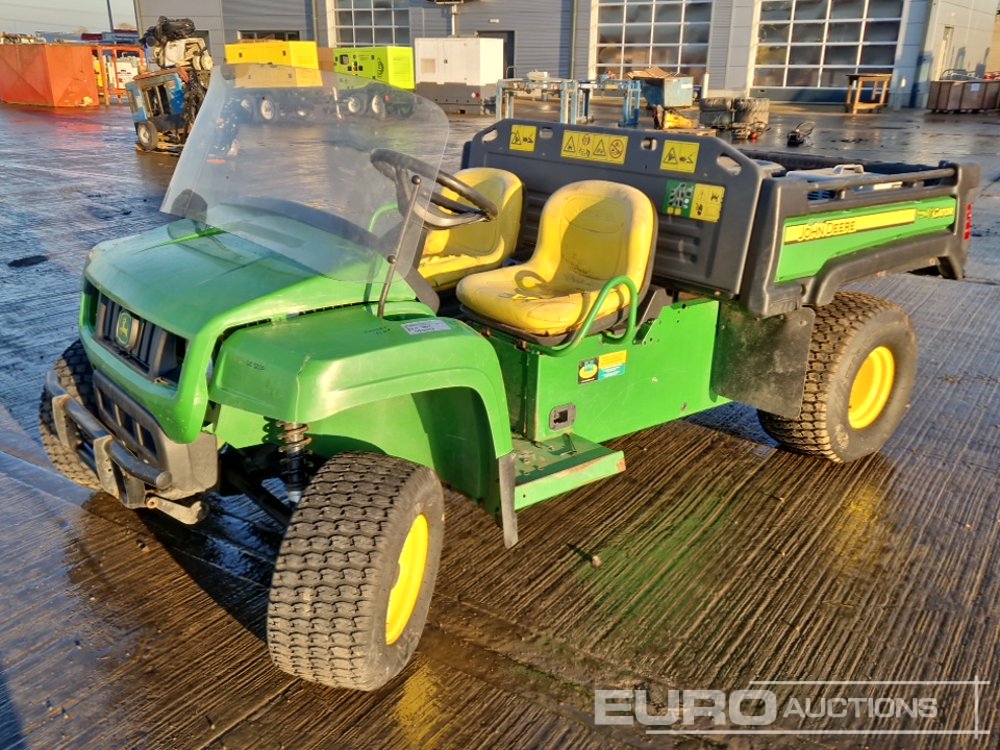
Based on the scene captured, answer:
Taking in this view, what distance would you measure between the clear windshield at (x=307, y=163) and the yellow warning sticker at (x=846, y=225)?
61.8 inches

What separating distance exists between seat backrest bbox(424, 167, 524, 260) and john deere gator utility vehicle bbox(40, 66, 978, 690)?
0.05 ft

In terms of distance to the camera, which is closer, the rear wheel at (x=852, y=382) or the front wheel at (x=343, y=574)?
the front wheel at (x=343, y=574)

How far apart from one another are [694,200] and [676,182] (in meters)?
0.15

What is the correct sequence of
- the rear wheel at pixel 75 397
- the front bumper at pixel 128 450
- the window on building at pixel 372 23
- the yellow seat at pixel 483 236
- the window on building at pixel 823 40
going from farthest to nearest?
the window on building at pixel 372 23 → the window on building at pixel 823 40 → the yellow seat at pixel 483 236 → the rear wheel at pixel 75 397 → the front bumper at pixel 128 450

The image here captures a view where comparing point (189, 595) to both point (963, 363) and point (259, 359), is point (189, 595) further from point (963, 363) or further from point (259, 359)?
point (963, 363)

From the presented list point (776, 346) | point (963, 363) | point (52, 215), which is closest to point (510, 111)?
point (52, 215)

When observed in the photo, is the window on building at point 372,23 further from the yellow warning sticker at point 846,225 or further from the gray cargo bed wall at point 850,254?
the yellow warning sticker at point 846,225

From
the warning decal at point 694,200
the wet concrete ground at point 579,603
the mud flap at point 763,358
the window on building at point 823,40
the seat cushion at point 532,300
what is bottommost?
the wet concrete ground at point 579,603

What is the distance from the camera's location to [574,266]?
396 centimetres

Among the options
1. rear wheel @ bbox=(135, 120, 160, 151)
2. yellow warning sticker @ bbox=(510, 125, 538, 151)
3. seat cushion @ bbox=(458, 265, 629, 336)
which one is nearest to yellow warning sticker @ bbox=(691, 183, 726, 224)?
seat cushion @ bbox=(458, 265, 629, 336)

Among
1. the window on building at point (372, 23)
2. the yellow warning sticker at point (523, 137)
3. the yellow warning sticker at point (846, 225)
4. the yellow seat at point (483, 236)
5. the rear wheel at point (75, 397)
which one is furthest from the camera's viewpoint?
the window on building at point (372, 23)

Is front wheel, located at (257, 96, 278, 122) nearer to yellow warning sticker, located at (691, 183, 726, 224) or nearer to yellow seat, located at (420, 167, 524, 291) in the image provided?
yellow seat, located at (420, 167, 524, 291)

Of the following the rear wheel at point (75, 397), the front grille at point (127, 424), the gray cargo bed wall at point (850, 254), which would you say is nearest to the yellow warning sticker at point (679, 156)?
the gray cargo bed wall at point (850, 254)

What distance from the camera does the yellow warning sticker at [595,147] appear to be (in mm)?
4059
